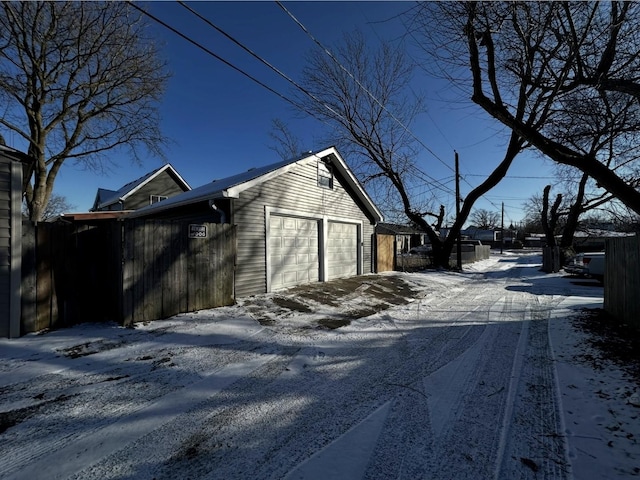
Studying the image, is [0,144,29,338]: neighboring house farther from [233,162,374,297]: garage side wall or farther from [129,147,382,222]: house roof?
[233,162,374,297]: garage side wall

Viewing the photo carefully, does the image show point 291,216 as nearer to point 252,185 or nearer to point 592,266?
point 252,185

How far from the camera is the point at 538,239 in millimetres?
65750

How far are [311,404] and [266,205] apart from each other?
6.62m

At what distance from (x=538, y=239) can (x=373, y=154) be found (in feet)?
214

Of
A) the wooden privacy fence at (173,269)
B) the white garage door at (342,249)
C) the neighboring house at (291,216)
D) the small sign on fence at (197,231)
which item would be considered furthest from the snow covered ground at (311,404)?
the white garage door at (342,249)

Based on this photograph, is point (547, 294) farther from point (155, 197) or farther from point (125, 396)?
point (155, 197)

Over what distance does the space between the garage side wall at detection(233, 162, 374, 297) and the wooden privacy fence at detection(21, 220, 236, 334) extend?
1.81 m

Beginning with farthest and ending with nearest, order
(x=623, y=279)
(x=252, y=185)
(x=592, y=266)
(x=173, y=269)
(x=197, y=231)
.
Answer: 1. (x=592, y=266)
2. (x=252, y=185)
3. (x=197, y=231)
4. (x=173, y=269)
5. (x=623, y=279)

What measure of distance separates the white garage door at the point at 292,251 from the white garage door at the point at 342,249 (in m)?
0.90

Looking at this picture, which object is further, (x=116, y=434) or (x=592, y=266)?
(x=592, y=266)

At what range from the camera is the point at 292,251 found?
32.3 feet

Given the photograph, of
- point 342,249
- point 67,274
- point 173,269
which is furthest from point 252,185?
point 342,249

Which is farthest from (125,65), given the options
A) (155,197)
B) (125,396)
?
(125,396)

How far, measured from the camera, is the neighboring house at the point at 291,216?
26.9ft
